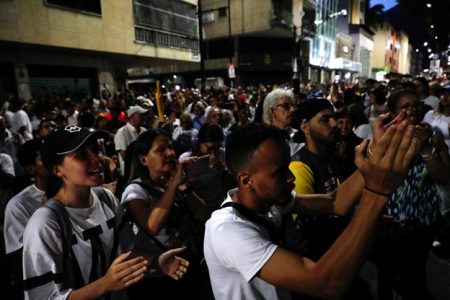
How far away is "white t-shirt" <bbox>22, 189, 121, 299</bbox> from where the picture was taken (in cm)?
178

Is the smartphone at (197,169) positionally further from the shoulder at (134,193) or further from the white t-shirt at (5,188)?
the white t-shirt at (5,188)

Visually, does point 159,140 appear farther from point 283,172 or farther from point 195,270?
point 283,172

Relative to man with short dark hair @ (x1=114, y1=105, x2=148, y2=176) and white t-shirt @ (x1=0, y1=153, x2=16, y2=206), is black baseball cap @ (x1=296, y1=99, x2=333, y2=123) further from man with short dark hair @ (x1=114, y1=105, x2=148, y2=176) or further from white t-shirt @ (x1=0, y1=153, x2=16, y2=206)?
man with short dark hair @ (x1=114, y1=105, x2=148, y2=176)

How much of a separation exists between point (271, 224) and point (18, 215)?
7.17 ft

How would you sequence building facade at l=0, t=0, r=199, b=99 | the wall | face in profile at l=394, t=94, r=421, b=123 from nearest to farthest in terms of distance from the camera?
face in profile at l=394, t=94, r=421, b=123 < the wall < building facade at l=0, t=0, r=199, b=99

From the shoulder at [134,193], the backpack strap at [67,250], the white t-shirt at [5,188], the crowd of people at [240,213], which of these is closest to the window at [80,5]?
the white t-shirt at [5,188]

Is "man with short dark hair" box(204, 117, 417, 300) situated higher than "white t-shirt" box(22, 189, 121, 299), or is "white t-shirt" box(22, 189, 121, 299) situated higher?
"man with short dark hair" box(204, 117, 417, 300)

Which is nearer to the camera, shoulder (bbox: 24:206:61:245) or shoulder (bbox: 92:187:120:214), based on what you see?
shoulder (bbox: 24:206:61:245)

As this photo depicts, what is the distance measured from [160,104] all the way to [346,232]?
484 centimetres

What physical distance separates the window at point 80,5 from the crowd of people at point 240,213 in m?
15.0

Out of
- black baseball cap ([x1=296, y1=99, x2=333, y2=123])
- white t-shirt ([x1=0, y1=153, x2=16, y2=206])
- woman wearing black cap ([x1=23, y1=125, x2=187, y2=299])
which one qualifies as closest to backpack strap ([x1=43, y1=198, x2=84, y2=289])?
woman wearing black cap ([x1=23, y1=125, x2=187, y2=299])

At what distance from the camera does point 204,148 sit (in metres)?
4.18

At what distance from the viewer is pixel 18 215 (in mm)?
Result: 2729

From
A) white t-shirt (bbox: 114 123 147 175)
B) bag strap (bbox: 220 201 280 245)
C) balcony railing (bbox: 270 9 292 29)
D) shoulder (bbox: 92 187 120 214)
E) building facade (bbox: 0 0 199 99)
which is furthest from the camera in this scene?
balcony railing (bbox: 270 9 292 29)
